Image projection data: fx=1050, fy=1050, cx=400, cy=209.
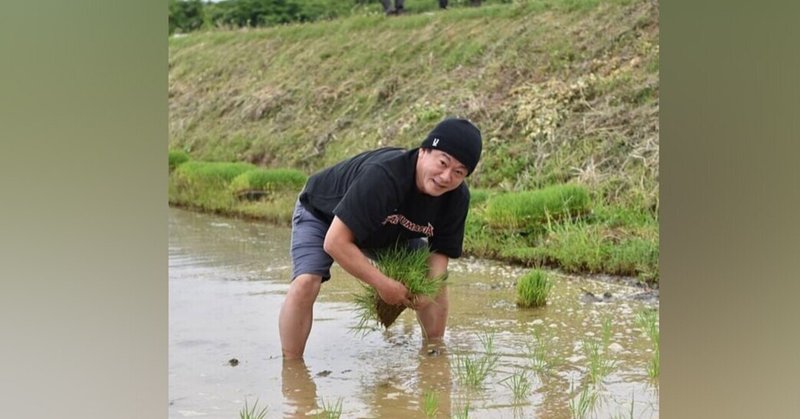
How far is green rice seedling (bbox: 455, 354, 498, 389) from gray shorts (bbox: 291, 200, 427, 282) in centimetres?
36

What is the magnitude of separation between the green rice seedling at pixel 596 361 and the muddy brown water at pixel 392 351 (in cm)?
2

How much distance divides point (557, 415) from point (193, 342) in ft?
5.69

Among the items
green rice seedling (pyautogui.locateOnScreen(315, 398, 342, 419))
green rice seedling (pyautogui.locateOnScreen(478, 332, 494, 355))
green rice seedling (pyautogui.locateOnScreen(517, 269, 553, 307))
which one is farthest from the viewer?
green rice seedling (pyautogui.locateOnScreen(517, 269, 553, 307))

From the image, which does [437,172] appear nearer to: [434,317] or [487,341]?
[434,317]

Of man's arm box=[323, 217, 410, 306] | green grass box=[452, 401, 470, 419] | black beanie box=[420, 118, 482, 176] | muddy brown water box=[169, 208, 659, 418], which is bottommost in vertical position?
muddy brown water box=[169, 208, 659, 418]

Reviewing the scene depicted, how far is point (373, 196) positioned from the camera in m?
2.51

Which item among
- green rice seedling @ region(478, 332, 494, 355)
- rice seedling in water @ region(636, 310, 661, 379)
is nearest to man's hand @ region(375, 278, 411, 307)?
green rice seedling @ region(478, 332, 494, 355)

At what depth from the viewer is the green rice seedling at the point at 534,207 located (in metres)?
5.04

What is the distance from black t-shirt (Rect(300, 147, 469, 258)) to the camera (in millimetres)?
2494

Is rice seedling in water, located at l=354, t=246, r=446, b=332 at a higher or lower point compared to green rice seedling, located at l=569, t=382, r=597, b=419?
higher

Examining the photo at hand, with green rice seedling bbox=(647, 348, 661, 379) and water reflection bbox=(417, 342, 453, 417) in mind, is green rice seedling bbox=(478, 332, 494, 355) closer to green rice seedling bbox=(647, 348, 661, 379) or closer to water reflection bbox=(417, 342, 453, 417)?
water reflection bbox=(417, 342, 453, 417)

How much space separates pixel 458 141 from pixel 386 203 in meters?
0.23

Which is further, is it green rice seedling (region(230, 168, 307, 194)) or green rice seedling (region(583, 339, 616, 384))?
green rice seedling (region(230, 168, 307, 194))
